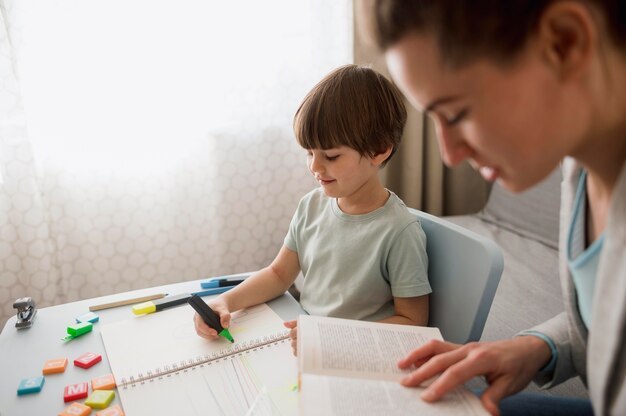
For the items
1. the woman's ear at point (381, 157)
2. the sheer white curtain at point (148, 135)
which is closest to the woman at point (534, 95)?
the woman's ear at point (381, 157)

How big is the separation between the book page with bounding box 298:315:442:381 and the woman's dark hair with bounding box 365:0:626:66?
15.3 inches

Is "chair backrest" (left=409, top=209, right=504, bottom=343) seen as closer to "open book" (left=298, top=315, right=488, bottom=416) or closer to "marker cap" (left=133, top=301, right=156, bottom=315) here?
"open book" (left=298, top=315, right=488, bottom=416)

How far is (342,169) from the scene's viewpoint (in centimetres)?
92

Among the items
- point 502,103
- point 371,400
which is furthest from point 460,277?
point 502,103

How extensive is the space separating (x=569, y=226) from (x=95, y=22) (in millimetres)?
1552

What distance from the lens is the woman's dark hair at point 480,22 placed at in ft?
1.23

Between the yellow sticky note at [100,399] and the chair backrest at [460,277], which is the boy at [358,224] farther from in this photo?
the yellow sticky note at [100,399]

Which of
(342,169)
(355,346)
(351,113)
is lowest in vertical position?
(355,346)

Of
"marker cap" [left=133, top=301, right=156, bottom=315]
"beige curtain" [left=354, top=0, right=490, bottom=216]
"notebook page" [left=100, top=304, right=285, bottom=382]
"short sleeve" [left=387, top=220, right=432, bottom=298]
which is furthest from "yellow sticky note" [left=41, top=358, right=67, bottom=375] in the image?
"beige curtain" [left=354, top=0, right=490, bottom=216]

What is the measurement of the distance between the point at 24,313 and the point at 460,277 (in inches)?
31.9

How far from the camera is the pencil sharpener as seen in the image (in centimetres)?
85

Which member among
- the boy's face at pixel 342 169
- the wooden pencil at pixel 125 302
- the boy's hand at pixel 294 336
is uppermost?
the boy's face at pixel 342 169

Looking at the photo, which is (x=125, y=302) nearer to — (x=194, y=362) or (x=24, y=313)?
(x=24, y=313)

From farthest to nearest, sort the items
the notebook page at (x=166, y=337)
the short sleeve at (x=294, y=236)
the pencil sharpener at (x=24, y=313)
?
the short sleeve at (x=294, y=236)
the pencil sharpener at (x=24, y=313)
the notebook page at (x=166, y=337)
